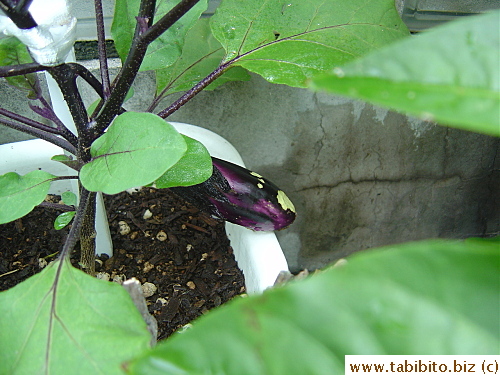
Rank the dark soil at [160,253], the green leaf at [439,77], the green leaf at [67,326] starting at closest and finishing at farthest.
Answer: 1. the green leaf at [439,77]
2. the green leaf at [67,326]
3. the dark soil at [160,253]

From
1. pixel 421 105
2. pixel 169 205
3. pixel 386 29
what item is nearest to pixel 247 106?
pixel 169 205

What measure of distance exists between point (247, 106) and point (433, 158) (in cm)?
53

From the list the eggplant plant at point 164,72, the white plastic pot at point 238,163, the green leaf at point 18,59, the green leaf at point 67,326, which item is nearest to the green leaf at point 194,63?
the eggplant plant at point 164,72

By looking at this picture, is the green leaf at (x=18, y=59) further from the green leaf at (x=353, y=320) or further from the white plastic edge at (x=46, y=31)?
the green leaf at (x=353, y=320)

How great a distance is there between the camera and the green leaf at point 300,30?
2.12ft

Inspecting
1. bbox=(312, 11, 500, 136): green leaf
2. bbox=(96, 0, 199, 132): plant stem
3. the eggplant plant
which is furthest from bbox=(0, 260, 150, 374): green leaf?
bbox=(312, 11, 500, 136): green leaf

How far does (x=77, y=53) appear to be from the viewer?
0.94 metres

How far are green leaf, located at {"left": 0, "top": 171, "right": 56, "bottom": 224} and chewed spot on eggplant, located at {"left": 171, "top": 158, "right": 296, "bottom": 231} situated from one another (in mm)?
205

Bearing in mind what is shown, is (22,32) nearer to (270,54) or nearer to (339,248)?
(270,54)

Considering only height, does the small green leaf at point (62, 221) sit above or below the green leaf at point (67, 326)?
below

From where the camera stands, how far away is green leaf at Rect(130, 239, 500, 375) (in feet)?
0.67

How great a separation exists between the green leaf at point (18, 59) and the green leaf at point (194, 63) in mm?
213

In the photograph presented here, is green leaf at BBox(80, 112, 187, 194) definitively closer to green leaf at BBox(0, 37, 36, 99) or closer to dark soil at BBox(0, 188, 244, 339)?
green leaf at BBox(0, 37, 36, 99)

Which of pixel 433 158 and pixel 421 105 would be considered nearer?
pixel 421 105
